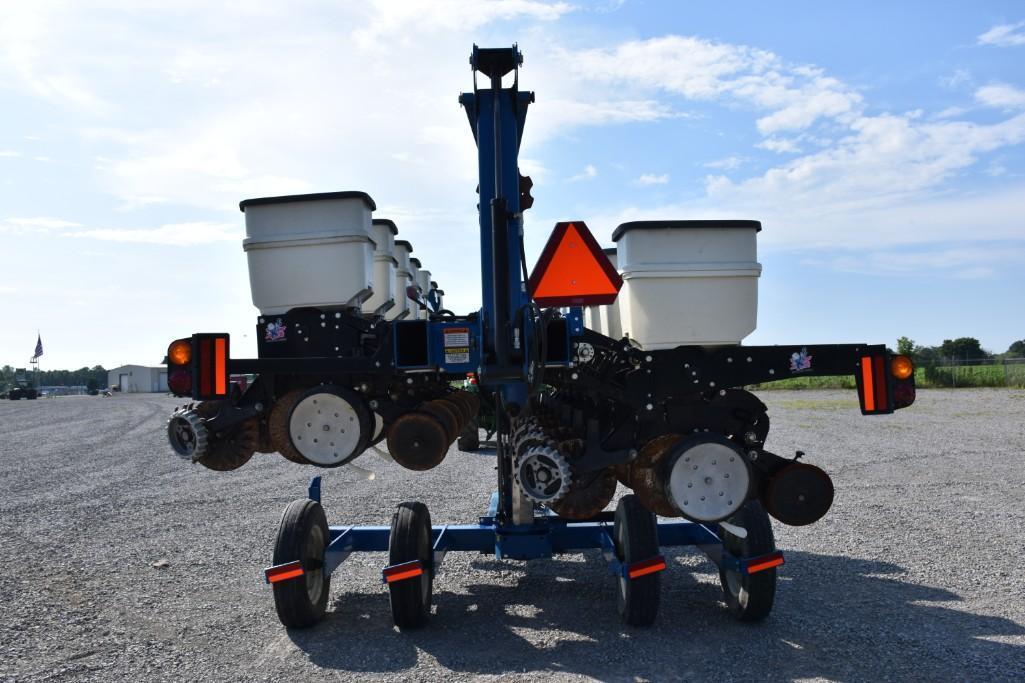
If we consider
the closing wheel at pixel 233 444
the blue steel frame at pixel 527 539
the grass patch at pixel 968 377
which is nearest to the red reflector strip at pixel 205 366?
the closing wheel at pixel 233 444

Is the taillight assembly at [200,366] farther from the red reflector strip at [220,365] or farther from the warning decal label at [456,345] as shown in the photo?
the warning decal label at [456,345]

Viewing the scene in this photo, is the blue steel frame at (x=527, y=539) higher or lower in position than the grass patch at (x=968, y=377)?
lower

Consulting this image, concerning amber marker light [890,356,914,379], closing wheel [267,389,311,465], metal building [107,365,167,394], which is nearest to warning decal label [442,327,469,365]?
closing wheel [267,389,311,465]

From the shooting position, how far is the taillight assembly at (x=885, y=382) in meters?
4.70

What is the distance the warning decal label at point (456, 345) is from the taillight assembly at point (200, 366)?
123cm

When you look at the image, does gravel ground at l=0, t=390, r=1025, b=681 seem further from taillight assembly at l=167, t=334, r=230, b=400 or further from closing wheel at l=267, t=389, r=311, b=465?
taillight assembly at l=167, t=334, r=230, b=400

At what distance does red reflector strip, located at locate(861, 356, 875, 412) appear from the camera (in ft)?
15.5

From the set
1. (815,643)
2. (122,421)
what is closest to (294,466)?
(815,643)

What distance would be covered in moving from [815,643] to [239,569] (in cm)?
461

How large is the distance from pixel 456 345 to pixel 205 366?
4.54ft

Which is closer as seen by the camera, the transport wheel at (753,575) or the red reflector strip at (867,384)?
the red reflector strip at (867,384)

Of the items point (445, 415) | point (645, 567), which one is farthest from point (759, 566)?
point (445, 415)

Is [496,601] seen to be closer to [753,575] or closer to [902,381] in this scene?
[753,575]

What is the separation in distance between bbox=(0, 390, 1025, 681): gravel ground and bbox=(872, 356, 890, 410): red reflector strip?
139 centimetres
